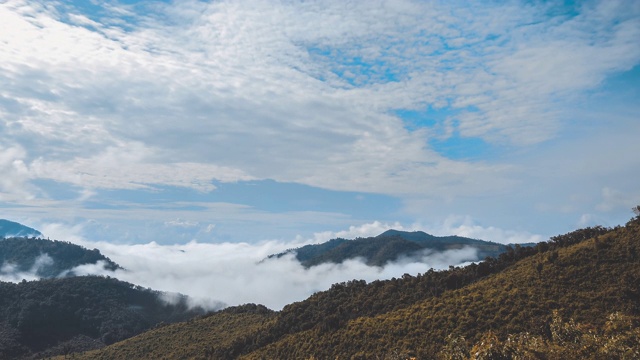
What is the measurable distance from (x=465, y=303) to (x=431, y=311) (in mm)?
5735

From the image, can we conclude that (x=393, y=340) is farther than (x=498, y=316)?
Yes

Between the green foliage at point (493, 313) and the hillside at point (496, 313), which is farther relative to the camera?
the hillside at point (496, 313)

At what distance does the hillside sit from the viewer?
36.9m

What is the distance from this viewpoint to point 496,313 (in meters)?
55.1

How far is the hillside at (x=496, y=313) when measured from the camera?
3691 cm

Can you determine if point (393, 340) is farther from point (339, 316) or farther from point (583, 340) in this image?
point (583, 340)

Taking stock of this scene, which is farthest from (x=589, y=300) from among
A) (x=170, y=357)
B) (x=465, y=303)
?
(x=170, y=357)

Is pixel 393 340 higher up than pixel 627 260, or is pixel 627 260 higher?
pixel 627 260

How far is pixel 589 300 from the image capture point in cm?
5081

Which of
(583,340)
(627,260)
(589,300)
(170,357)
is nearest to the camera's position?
(583,340)

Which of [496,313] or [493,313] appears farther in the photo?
[493,313]

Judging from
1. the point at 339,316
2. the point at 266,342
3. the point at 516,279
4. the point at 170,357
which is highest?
the point at 516,279

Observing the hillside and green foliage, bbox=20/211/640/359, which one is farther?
the hillside

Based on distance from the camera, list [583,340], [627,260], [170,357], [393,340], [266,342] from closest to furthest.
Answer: [583,340] → [627,260] → [393,340] → [266,342] → [170,357]
